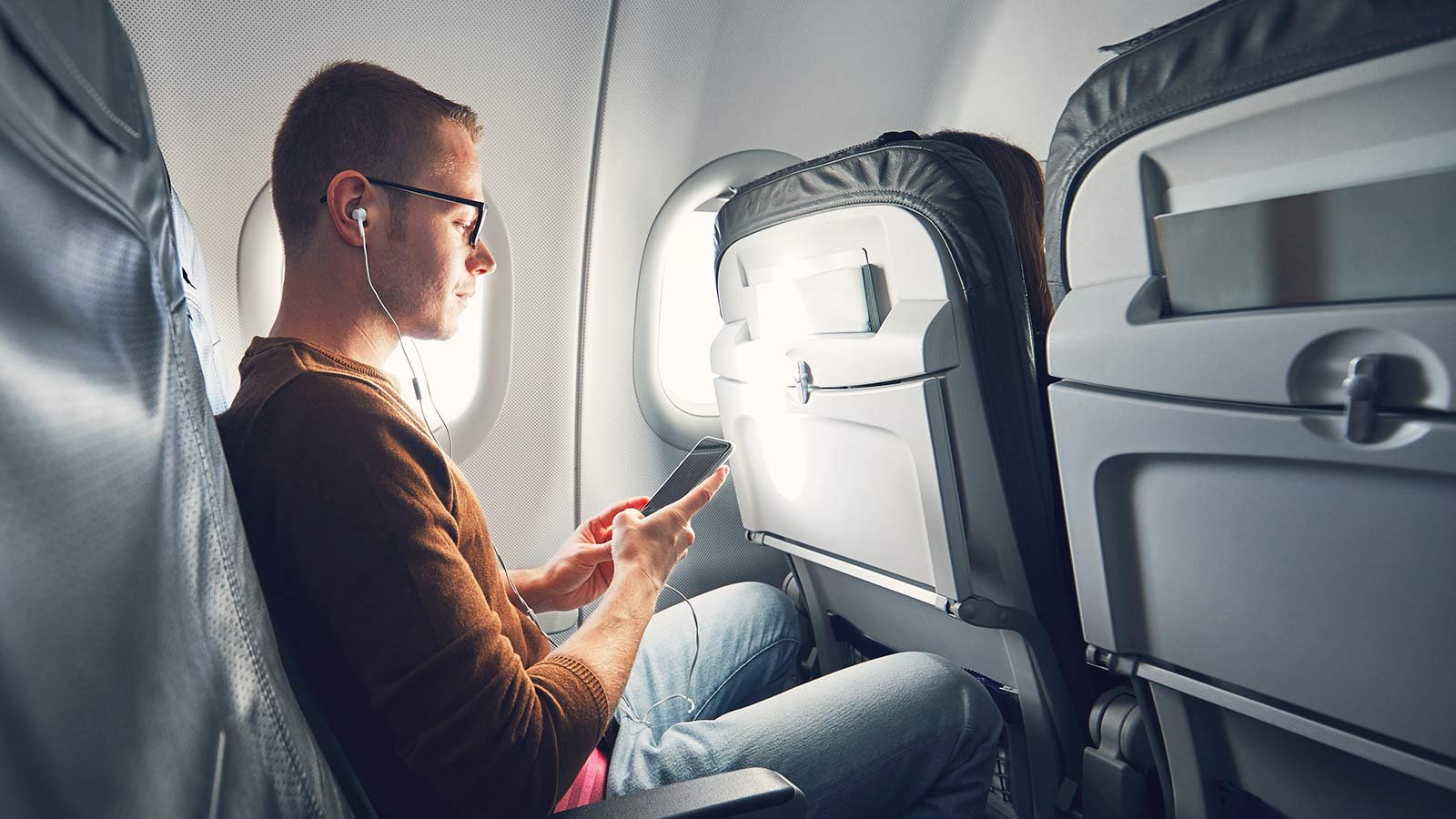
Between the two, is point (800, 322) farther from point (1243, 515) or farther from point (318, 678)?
point (318, 678)


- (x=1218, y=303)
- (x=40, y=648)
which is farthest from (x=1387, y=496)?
(x=40, y=648)

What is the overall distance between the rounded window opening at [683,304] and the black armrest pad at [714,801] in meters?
1.77

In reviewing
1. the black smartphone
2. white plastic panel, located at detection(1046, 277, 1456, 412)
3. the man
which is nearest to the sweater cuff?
the man

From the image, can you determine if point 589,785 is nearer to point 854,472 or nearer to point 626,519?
point 626,519

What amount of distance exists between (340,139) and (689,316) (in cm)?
163

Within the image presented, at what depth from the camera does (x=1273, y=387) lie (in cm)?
105

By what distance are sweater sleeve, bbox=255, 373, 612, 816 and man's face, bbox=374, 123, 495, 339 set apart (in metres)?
0.33

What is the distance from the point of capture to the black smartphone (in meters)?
1.74

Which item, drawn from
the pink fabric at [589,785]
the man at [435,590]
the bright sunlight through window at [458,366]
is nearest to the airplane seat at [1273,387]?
the man at [435,590]

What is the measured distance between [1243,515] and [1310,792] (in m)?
0.46

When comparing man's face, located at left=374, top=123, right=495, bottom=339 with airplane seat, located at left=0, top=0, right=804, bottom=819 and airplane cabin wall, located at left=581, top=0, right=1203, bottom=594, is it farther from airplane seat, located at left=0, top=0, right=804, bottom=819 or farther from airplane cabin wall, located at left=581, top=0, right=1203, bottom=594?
airplane cabin wall, located at left=581, top=0, right=1203, bottom=594

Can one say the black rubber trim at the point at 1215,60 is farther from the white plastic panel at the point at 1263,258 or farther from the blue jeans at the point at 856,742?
the blue jeans at the point at 856,742

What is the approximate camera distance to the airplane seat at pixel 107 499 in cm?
46

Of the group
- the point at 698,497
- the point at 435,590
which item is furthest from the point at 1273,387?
the point at 435,590
